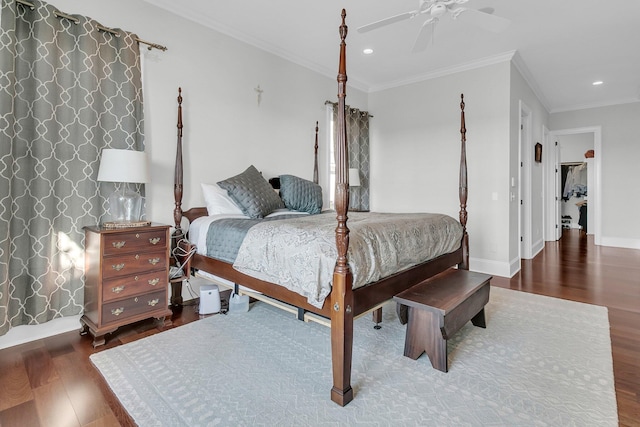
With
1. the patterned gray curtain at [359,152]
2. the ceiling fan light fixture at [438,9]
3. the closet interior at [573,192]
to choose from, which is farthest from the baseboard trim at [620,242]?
the ceiling fan light fixture at [438,9]

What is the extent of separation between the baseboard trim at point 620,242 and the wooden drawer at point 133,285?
790cm

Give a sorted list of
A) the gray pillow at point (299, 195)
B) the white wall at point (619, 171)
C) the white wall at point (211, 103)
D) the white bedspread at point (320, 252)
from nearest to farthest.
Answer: the white bedspread at point (320, 252) < the white wall at point (211, 103) < the gray pillow at point (299, 195) < the white wall at point (619, 171)

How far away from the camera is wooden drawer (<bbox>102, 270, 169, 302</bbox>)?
7.63 feet

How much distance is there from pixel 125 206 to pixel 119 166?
38cm

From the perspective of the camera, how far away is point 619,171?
6316 millimetres

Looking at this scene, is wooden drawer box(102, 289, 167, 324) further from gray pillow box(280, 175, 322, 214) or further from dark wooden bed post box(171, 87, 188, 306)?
gray pillow box(280, 175, 322, 214)

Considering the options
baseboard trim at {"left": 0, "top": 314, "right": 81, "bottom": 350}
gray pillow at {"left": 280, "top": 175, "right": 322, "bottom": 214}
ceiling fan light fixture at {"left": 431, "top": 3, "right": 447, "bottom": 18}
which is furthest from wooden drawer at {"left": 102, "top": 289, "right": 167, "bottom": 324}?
ceiling fan light fixture at {"left": 431, "top": 3, "right": 447, "bottom": 18}

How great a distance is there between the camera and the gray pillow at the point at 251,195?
307 centimetres

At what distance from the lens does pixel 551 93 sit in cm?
579

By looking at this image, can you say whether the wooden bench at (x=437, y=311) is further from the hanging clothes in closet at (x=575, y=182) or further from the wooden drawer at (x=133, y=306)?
the hanging clothes in closet at (x=575, y=182)

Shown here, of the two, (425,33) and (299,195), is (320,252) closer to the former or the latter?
(299,195)

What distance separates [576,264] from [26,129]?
658 cm

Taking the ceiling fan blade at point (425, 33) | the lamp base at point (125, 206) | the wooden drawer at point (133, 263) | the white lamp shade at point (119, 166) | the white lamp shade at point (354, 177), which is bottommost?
the wooden drawer at point (133, 263)

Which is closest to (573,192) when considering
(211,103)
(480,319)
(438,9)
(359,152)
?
(359,152)
